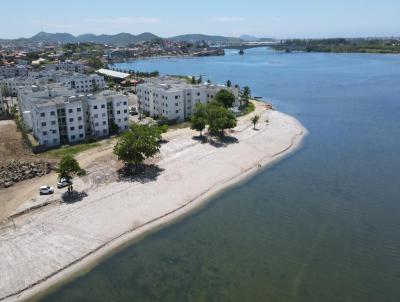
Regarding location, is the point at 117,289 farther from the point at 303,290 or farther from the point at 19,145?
the point at 19,145

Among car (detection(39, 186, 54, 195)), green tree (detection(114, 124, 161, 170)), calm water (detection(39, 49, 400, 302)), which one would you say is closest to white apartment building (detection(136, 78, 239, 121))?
green tree (detection(114, 124, 161, 170))


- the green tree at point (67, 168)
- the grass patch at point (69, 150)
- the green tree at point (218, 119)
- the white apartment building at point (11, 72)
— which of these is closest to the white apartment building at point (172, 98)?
the green tree at point (218, 119)

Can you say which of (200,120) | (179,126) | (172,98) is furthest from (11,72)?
(200,120)

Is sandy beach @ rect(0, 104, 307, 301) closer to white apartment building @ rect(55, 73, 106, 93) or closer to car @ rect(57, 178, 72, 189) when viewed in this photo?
car @ rect(57, 178, 72, 189)

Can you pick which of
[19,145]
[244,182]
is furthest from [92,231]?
[19,145]

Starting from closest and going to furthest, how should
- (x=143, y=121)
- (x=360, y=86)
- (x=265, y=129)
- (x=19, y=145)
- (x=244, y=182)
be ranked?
(x=244, y=182) < (x=19, y=145) < (x=265, y=129) < (x=143, y=121) < (x=360, y=86)

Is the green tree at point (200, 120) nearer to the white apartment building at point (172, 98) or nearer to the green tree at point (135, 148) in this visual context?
the white apartment building at point (172, 98)

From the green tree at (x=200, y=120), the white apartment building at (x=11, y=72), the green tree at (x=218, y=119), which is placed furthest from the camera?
the white apartment building at (x=11, y=72)
